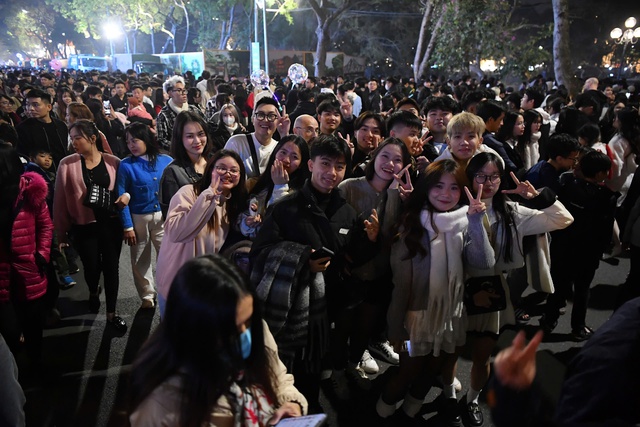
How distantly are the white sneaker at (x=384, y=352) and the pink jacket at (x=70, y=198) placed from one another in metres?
2.71

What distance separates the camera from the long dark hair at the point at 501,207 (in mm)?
2832

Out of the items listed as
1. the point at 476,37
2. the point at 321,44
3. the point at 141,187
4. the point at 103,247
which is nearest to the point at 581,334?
the point at 141,187

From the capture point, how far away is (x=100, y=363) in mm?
3643

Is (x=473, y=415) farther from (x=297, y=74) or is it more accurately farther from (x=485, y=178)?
(x=297, y=74)

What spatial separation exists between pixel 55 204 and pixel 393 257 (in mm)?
2997

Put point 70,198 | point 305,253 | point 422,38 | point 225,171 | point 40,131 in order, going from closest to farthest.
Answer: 1. point 305,253
2. point 225,171
3. point 70,198
4. point 40,131
5. point 422,38

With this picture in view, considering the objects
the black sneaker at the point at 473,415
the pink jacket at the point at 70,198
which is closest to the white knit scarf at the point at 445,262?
the black sneaker at the point at 473,415

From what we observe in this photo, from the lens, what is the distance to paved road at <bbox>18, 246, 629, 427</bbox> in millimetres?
3072

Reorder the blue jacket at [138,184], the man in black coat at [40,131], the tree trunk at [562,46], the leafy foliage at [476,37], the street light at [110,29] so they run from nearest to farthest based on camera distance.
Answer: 1. the blue jacket at [138,184]
2. the man in black coat at [40,131]
3. the tree trunk at [562,46]
4. the leafy foliage at [476,37]
5. the street light at [110,29]

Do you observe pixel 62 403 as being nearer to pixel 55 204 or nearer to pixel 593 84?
pixel 55 204

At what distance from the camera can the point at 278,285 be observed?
2.44 metres

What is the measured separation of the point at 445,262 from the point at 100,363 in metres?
2.90

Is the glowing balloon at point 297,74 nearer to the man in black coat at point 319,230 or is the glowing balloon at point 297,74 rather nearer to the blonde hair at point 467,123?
the blonde hair at point 467,123

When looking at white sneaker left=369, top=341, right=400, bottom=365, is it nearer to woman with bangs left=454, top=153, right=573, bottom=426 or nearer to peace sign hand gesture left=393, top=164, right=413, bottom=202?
Answer: woman with bangs left=454, top=153, right=573, bottom=426
